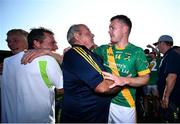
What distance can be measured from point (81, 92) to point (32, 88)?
59 cm

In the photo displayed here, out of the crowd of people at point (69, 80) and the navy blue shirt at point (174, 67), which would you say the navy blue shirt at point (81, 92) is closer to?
the crowd of people at point (69, 80)

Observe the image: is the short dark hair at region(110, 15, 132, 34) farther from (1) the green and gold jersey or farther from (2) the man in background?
(2) the man in background

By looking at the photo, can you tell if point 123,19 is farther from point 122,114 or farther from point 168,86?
point 168,86

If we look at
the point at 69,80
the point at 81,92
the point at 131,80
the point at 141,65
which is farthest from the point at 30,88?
the point at 141,65

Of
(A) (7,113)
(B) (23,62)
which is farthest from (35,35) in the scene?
(A) (7,113)

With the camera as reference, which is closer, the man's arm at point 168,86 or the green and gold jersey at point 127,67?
the green and gold jersey at point 127,67

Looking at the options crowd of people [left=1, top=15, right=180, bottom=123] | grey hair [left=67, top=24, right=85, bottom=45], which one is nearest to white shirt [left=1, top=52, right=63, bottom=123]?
A: crowd of people [left=1, top=15, right=180, bottom=123]

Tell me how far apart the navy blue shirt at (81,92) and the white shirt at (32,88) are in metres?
0.19

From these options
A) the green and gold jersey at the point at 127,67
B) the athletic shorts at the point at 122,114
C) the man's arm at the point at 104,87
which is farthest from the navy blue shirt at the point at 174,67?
the man's arm at the point at 104,87

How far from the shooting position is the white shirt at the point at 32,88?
324 centimetres

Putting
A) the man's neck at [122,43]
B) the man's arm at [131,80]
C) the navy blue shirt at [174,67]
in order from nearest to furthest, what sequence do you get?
the man's arm at [131,80] < the man's neck at [122,43] < the navy blue shirt at [174,67]

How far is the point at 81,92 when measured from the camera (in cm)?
311

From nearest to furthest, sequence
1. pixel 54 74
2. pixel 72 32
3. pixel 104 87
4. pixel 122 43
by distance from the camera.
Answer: pixel 104 87, pixel 54 74, pixel 72 32, pixel 122 43

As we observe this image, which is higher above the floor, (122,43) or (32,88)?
(122,43)
